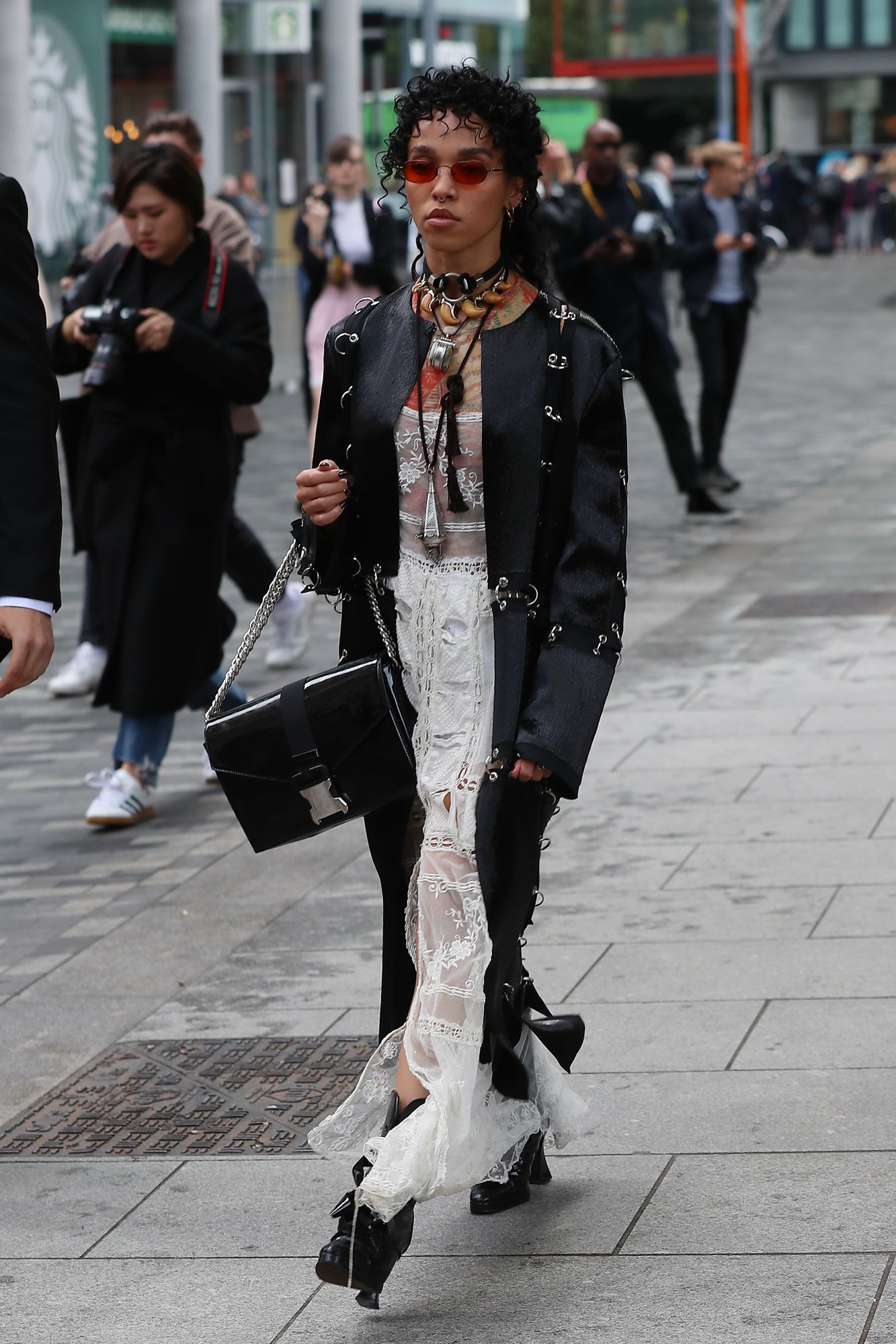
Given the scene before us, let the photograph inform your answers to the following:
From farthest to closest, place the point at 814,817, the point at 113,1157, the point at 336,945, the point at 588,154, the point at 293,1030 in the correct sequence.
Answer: the point at 588,154, the point at 814,817, the point at 336,945, the point at 293,1030, the point at 113,1157

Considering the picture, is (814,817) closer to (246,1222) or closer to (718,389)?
(246,1222)

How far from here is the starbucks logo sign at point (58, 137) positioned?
27.8 m

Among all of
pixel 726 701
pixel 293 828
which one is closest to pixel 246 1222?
pixel 293 828

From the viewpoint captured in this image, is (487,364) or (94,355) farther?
(94,355)

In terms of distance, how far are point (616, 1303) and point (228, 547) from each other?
16.7 ft

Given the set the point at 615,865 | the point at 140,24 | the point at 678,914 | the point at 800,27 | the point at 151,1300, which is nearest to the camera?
the point at 151,1300

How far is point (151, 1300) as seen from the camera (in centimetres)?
340

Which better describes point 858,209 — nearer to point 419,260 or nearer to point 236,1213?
point 419,260

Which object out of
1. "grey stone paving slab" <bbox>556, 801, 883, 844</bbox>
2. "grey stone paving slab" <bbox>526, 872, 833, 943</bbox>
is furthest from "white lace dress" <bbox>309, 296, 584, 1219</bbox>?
"grey stone paving slab" <bbox>556, 801, 883, 844</bbox>

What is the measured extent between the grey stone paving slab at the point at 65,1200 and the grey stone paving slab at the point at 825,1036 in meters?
1.21

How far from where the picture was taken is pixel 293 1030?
15.3ft

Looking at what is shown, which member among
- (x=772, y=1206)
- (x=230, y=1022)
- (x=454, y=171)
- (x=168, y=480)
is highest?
(x=454, y=171)

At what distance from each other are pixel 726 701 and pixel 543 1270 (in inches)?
175

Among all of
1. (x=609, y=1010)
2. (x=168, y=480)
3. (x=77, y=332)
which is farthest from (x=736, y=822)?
(x=77, y=332)
